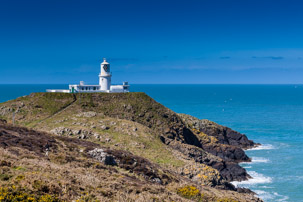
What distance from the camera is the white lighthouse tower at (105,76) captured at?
77.6 metres

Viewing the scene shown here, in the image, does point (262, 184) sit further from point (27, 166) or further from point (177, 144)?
point (27, 166)

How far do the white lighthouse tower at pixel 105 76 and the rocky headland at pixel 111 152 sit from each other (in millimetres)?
7026

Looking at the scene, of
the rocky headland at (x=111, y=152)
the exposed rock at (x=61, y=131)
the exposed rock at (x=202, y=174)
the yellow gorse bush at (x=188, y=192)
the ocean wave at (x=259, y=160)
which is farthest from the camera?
the ocean wave at (x=259, y=160)

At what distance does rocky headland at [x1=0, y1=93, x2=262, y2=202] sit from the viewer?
18766 mm

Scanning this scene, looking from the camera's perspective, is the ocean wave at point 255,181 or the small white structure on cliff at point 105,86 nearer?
the ocean wave at point 255,181

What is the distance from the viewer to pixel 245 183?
50.6 m

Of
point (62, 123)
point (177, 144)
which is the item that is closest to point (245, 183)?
point (177, 144)

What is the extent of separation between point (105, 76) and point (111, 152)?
44671 mm

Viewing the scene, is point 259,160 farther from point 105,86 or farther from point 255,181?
point 105,86

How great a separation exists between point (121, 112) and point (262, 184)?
108 ft

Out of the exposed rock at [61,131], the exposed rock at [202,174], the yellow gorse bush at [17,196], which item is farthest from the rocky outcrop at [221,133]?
the yellow gorse bush at [17,196]

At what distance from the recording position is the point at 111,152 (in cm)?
3541

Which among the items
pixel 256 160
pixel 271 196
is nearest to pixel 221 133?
pixel 256 160

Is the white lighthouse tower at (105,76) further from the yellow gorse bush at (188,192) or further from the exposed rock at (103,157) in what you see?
the yellow gorse bush at (188,192)
